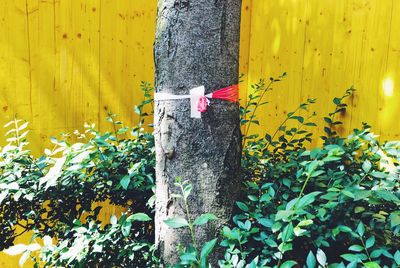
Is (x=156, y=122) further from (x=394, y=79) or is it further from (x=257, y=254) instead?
(x=394, y=79)

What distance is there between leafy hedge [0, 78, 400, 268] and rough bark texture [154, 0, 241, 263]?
0.06 m

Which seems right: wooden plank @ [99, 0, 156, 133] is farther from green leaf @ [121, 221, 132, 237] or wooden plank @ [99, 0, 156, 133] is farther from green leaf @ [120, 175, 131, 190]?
green leaf @ [121, 221, 132, 237]

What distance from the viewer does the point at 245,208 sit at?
4.75 feet

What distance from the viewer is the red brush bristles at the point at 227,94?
151cm

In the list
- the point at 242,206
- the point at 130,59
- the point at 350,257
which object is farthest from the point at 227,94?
the point at 130,59

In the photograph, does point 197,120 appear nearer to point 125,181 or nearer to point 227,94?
point 227,94

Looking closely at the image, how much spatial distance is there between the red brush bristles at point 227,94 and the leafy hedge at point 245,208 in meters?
0.32

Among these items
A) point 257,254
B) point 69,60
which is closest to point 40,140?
point 69,60

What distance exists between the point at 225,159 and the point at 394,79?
1.41 metres

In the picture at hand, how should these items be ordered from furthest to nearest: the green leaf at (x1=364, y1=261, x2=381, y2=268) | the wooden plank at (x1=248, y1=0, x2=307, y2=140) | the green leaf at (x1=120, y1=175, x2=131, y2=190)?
the wooden plank at (x1=248, y1=0, x2=307, y2=140)
the green leaf at (x1=120, y1=175, x2=131, y2=190)
the green leaf at (x1=364, y1=261, x2=381, y2=268)

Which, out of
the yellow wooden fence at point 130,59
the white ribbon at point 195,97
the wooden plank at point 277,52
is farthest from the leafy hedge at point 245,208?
the wooden plank at point 277,52

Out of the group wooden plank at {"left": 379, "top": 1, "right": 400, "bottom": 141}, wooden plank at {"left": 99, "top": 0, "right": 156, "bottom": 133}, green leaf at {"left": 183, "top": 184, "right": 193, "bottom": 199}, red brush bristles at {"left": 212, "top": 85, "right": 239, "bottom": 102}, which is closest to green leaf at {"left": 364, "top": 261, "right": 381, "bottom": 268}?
green leaf at {"left": 183, "top": 184, "right": 193, "bottom": 199}

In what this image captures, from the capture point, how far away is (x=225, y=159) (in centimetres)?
152

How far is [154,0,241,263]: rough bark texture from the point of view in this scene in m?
1.48
